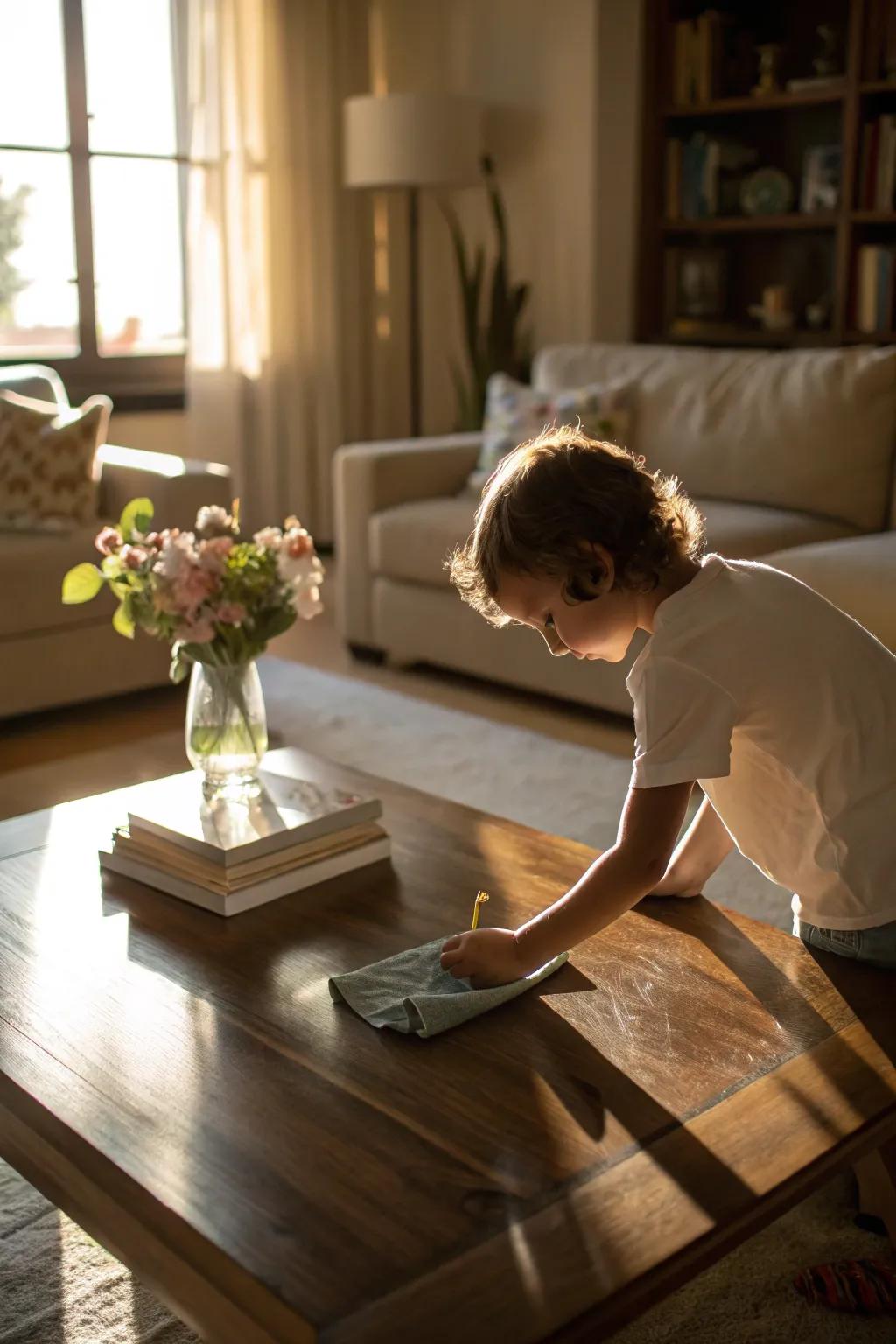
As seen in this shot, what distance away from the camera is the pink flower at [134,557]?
167 centimetres

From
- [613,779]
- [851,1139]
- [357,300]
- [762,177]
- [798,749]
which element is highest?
[762,177]

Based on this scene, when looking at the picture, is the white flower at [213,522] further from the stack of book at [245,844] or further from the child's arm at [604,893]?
the child's arm at [604,893]

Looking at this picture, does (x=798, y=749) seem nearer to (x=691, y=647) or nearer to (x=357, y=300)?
(x=691, y=647)

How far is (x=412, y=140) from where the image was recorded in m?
4.78

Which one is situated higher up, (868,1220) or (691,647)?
(691,647)

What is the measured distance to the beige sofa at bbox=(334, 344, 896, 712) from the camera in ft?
11.3

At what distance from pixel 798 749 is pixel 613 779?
1632mm

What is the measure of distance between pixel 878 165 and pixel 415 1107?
4111 millimetres

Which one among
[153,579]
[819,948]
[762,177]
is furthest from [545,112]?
[819,948]

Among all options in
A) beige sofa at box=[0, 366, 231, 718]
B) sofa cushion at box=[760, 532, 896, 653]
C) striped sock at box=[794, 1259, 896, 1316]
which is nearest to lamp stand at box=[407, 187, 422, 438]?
beige sofa at box=[0, 366, 231, 718]

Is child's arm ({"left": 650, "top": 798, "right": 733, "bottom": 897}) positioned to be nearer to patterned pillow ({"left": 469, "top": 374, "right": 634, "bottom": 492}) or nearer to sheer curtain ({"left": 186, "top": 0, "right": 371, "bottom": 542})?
patterned pillow ({"left": 469, "top": 374, "right": 634, "bottom": 492})

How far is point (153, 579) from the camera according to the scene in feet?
5.41

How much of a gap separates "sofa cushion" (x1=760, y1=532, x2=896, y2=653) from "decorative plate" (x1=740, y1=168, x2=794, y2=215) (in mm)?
2155

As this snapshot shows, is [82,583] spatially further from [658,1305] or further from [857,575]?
[857,575]
